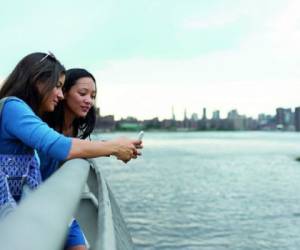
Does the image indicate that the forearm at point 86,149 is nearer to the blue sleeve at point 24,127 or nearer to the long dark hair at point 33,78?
the blue sleeve at point 24,127

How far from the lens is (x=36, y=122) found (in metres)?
2.16

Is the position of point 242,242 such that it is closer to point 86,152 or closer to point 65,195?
point 86,152

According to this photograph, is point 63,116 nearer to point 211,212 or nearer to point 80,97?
point 80,97

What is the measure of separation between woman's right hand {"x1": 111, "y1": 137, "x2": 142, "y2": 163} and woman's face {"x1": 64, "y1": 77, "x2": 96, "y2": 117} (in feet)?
2.59

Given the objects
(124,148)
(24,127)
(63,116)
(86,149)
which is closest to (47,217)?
(24,127)

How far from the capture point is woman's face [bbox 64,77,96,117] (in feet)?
10.8

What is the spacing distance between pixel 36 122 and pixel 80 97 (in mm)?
1154

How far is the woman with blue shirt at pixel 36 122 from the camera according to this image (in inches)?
83.8

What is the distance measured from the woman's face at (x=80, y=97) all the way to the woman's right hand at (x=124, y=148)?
0.79m

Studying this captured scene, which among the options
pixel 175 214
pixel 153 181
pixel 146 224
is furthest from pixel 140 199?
pixel 153 181

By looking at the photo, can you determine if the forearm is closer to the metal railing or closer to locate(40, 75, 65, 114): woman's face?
locate(40, 75, 65, 114): woman's face

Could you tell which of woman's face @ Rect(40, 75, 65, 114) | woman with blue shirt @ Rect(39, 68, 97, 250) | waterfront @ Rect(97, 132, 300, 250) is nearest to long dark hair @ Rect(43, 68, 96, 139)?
woman with blue shirt @ Rect(39, 68, 97, 250)

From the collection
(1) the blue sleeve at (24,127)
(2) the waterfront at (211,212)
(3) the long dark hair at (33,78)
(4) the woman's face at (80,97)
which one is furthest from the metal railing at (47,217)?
(2) the waterfront at (211,212)

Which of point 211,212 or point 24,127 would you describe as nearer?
point 24,127
